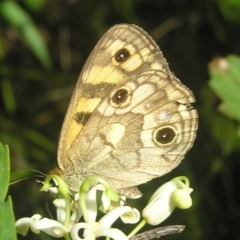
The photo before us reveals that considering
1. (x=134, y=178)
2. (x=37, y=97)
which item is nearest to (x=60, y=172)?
(x=134, y=178)

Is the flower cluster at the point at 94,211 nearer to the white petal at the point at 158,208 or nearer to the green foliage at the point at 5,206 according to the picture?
the white petal at the point at 158,208

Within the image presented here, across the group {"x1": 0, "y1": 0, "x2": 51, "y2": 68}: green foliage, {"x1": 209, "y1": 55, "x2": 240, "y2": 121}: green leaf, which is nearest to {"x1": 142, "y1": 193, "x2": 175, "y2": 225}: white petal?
{"x1": 209, "y1": 55, "x2": 240, "y2": 121}: green leaf

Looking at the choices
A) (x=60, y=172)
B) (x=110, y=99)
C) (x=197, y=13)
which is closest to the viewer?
(x=60, y=172)

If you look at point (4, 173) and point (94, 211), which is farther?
point (94, 211)

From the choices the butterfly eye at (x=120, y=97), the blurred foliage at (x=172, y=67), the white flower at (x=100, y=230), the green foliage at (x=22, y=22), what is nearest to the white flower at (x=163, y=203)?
the white flower at (x=100, y=230)

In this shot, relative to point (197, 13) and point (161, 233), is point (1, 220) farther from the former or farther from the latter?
point (197, 13)

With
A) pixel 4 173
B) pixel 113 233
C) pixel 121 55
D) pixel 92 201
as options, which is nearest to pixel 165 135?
pixel 121 55

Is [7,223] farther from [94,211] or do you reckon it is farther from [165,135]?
[165,135]
